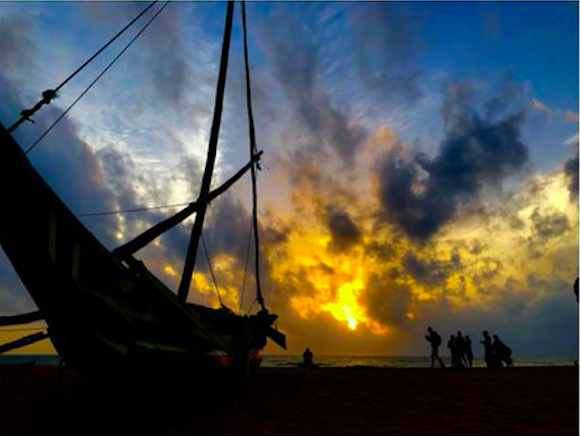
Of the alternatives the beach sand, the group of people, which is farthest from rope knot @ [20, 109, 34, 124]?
the group of people

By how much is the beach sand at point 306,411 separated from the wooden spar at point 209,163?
372cm

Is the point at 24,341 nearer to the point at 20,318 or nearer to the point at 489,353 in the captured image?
the point at 20,318

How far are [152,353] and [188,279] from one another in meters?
6.06

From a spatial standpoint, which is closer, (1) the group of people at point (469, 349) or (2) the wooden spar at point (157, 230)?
(2) the wooden spar at point (157, 230)

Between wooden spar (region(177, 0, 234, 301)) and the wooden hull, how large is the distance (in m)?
3.87

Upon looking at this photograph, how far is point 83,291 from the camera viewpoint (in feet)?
23.9

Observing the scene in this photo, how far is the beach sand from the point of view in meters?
8.07

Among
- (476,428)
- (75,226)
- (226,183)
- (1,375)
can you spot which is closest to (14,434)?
(75,226)

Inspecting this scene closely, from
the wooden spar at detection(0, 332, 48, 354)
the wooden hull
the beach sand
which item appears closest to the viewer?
the wooden hull

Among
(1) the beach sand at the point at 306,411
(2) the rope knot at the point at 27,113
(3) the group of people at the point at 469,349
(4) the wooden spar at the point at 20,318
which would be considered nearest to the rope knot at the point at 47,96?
(2) the rope knot at the point at 27,113

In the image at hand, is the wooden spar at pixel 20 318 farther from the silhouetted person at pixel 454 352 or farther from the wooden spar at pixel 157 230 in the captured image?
the silhouetted person at pixel 454 352

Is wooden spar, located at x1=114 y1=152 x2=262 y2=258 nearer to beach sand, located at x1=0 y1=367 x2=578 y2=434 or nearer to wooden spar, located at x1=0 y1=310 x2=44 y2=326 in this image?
wooden spar, located at x1=0 y1=310 x2=44 y2=326

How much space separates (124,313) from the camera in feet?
26.2

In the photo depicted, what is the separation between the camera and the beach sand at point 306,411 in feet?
26.5
